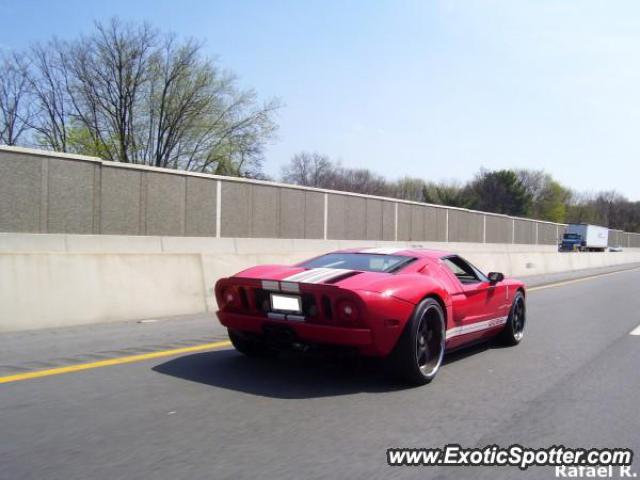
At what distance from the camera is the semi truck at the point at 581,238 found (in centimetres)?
Answer: 6391

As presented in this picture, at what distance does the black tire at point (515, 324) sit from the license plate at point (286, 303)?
3.47m

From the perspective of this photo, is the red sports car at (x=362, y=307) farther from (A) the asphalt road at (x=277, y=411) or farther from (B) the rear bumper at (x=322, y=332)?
(A) the asphalt road at (x=277, y=411)

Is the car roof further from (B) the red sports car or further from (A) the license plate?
(A) the license plate

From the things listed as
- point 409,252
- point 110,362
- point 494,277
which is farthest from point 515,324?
point 110,362

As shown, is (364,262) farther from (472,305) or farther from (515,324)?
(515,324)

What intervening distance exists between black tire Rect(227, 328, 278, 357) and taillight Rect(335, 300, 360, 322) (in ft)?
4.26

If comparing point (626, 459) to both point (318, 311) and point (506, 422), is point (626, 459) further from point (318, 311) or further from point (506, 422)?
point (318, 311)

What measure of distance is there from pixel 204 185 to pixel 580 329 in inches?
624

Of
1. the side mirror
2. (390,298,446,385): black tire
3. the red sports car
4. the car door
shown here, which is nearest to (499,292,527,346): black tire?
the car door

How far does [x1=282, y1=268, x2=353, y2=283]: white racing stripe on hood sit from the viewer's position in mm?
5312

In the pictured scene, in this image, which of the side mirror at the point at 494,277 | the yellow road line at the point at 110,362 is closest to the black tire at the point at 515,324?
the side mirror at the point at 494,277

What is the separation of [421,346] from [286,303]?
50.4 inches

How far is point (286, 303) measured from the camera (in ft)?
17.5

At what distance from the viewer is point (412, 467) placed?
11.8 ft
